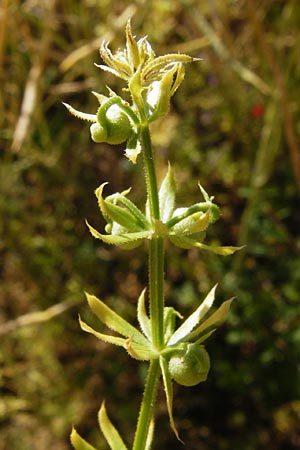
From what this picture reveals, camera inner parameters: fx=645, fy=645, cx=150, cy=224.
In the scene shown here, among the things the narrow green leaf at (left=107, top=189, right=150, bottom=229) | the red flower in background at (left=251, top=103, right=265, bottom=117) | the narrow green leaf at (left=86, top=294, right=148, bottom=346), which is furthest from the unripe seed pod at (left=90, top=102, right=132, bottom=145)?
the red flower in background at (left=251, top=103, right=265, bottom=117)

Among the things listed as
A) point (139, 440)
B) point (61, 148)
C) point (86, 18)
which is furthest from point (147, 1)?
point (139, 440)

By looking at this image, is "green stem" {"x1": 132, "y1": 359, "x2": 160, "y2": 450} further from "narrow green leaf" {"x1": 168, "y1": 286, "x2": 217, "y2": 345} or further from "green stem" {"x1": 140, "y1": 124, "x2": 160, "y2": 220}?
"green stem" {"x1": 140, "y1": 124, "x2": 160, "y2": 220}

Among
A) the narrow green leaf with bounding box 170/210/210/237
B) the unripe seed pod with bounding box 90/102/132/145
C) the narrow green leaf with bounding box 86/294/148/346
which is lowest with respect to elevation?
the narrow green leaf with bounding box 86/294/148/346

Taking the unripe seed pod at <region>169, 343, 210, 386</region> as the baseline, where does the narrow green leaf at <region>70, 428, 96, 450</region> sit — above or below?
below

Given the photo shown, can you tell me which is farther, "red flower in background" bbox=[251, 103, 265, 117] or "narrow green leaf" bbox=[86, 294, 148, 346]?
"red flower in background" bbox=[251, 103, 265, 117]

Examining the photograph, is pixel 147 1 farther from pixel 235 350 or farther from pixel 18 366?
pixel 18 366

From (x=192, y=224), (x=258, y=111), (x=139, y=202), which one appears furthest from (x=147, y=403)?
(x=258, y=111)

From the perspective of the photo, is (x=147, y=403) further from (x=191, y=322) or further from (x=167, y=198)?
(x=167, y=198)
